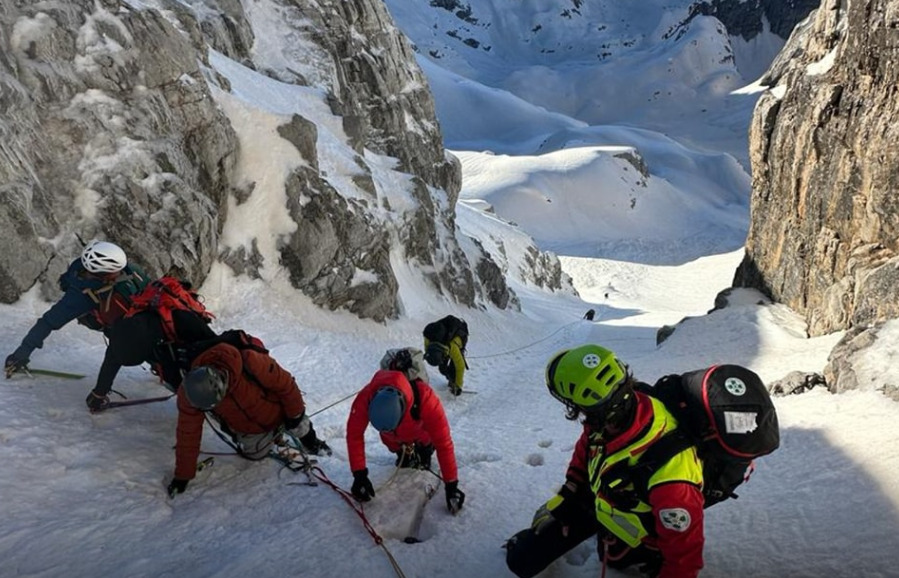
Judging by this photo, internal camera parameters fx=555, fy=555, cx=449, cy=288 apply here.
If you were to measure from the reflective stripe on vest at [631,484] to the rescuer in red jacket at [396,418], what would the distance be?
1.72 metres

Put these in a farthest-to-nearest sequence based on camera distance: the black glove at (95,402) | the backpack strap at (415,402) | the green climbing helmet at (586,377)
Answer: the black glove at (95,402) < the backpack strap at (415,402) < the green climbing helmet at (586,377)

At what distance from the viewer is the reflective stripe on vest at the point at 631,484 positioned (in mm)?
3500

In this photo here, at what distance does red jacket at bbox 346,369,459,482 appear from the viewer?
5.16 m

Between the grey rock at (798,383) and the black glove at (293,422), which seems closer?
the black glove at (293,422)

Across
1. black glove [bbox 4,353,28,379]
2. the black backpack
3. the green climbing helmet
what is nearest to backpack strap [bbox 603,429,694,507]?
the black backpack

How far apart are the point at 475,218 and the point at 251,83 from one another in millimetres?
30911

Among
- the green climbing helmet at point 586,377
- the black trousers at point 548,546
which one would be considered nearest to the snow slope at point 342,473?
the black trousers at point 548,546

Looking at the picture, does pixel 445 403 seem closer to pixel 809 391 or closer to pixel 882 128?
pixel 809 391

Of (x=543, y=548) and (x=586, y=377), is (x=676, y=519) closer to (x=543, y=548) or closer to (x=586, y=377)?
(x=586, y=377)

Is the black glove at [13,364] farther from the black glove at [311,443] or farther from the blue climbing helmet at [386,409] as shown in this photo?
the blue climbing helmet at [386,409]

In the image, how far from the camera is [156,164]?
1159cm

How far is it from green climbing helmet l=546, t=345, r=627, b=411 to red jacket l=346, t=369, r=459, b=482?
1782 millimetres

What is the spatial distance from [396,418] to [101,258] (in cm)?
395

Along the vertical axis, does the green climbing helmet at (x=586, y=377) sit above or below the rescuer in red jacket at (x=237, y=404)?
above
